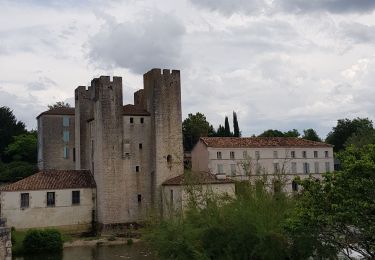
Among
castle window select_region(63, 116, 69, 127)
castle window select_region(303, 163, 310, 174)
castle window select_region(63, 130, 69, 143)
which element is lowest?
castle window select_region(303, 163, 310, 174)

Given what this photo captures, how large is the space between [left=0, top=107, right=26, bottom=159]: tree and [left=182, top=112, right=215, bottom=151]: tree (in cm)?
2514

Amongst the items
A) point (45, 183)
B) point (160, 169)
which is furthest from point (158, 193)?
point (45, 183)

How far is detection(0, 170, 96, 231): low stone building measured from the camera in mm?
41938

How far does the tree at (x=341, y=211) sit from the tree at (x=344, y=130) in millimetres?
66776

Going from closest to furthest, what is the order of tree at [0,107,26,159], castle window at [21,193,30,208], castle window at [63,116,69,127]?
castle window at [21,193,30,208] → castle window at [63,116,69,127] → tree at [0,107,26,159]

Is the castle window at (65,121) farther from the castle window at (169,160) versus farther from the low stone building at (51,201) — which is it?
the castle window at (169,160)

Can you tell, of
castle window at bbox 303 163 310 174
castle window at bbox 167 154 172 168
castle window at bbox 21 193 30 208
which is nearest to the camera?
castle window at bbox 21 193 30 208

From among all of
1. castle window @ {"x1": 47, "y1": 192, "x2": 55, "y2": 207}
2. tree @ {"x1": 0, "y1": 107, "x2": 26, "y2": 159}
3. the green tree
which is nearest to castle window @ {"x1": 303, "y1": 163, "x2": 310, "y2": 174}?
castle window @ {"x1": 47, "y1": 192, "x2": 55, "y2": 207}

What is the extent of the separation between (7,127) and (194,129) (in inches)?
1120

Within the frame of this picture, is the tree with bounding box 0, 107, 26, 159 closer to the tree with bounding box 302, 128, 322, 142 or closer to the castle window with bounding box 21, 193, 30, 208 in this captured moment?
the castle window with bounding box 21, 193, 30, 208

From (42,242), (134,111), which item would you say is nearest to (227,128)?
(134,111)

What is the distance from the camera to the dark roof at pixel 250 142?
56781 millimetres

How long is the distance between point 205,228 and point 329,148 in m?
45.1

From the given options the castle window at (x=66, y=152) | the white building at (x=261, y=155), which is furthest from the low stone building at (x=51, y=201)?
the white building at (x=261, y=155)
